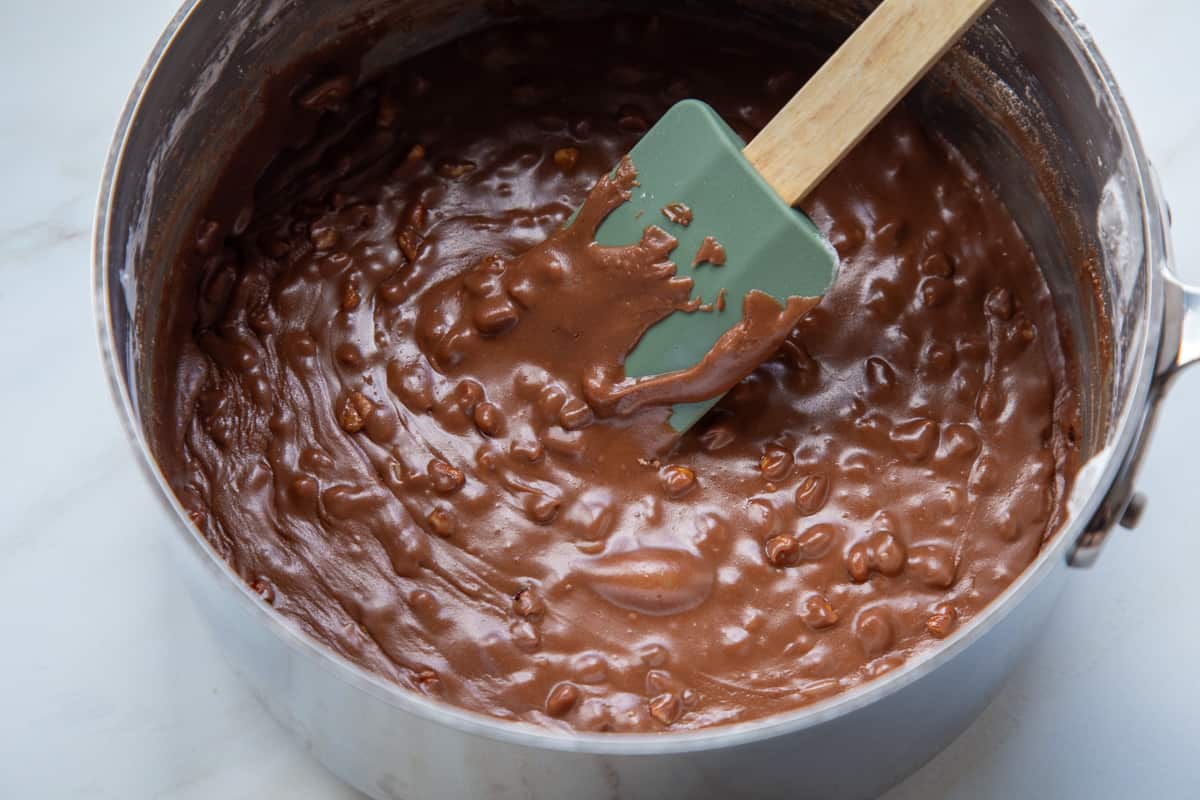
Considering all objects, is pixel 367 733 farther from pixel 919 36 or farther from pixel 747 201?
pixel 919 36

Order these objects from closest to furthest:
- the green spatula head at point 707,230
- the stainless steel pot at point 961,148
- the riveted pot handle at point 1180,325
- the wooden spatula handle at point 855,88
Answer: the stainless steel pot at point 961,148 < the riveted pot handle at point 1180,325 < the wooden spatula handle at point 855,88 < the green spatula head at point 707,230

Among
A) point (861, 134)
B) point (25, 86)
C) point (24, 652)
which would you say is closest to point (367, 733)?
point (24, 652)

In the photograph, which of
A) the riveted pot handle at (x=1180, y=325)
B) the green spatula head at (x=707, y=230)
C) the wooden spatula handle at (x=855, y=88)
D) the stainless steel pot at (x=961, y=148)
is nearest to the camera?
the stainless steel pot at (x=961, y=148)

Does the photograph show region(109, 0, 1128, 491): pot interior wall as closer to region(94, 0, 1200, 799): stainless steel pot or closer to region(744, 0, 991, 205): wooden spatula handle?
region(94, 0, 1200, 799): stainless steel pot

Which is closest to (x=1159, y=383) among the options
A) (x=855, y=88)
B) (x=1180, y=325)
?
(x=1180, y=325)

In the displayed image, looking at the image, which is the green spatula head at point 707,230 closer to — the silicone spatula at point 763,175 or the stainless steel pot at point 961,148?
the silicone spatula at point 763,175

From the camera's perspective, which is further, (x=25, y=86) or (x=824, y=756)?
(x=25, y=86)

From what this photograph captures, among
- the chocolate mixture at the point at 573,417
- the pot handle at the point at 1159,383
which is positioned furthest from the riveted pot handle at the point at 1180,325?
the chocolate mixture at the point at 573,417
